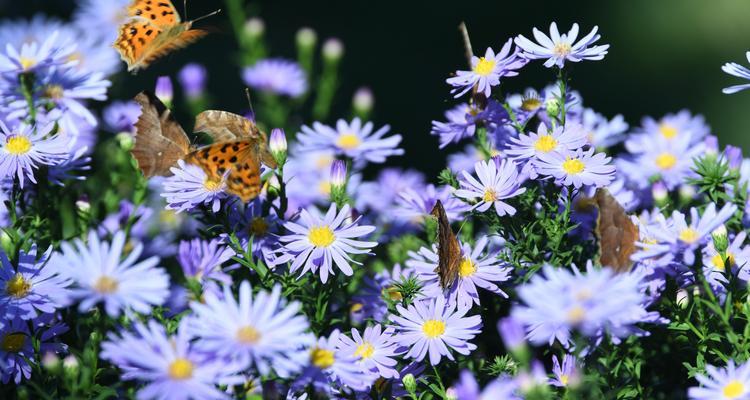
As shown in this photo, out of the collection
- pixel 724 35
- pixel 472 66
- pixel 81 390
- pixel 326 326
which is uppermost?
pixel 724 35

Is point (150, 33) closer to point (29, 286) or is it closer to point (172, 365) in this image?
point (29, 286)

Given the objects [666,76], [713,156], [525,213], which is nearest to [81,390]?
[525,213]

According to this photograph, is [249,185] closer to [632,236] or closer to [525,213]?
[525,213]

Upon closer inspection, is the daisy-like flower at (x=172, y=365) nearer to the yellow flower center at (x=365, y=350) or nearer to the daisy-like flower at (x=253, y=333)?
the daisy-like flower at (x=253, y=333)

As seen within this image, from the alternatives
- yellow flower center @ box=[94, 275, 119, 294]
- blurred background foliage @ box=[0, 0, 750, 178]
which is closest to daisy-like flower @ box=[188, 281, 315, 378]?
yellow flower center @ box=[94, 275, 119, 294]

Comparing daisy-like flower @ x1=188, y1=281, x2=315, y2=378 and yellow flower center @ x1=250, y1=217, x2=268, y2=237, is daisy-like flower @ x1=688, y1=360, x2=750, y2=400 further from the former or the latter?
yellow flower center @ x1=250, y1=217, x2=268, y2=237

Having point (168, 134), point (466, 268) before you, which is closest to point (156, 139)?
point (168, 134)

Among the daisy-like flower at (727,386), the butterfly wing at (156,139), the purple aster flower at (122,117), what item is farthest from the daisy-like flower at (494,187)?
the purple aster flower at (122,117)
